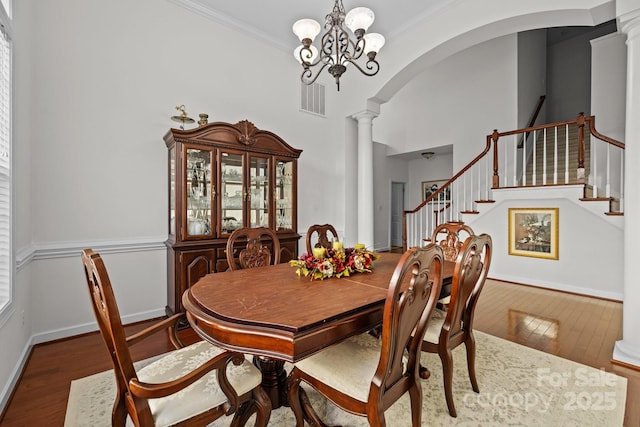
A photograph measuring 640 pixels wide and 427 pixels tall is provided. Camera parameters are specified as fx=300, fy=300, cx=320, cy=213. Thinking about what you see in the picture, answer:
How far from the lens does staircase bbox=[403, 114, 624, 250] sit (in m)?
4.92

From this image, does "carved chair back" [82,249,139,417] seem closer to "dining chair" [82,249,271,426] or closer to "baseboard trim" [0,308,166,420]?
"dining chair" [82,249,271,426]

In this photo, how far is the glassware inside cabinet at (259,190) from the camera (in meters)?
3.45

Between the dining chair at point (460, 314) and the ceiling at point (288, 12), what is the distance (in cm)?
301

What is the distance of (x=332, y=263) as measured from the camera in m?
1.88

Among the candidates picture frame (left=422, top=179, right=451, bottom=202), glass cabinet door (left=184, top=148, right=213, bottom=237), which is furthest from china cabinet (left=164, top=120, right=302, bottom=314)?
picture frame (left=422, top=179, right=451, bottom=202)

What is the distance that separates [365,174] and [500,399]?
3.23 m

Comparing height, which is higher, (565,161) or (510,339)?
(565,161)

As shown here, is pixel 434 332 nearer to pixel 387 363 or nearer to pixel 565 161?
pixel 387 363

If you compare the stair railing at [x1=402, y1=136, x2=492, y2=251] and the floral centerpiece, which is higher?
the stair railing at [x1=402, y1=136, x2=492, y2=251]

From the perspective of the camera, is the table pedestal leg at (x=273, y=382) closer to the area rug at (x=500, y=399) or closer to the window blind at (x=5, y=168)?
the area rug at (x=500, y=399)

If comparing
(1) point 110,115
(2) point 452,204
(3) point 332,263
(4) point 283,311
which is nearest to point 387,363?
(4) point 283,311

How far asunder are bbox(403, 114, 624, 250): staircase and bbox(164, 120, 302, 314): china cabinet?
364 centimetres

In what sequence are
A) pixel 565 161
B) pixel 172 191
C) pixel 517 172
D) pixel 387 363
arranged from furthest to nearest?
pixel 517 172 < pixel 565 161 < pixel 172 191 < pixel 387 363

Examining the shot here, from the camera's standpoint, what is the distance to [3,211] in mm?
1907
